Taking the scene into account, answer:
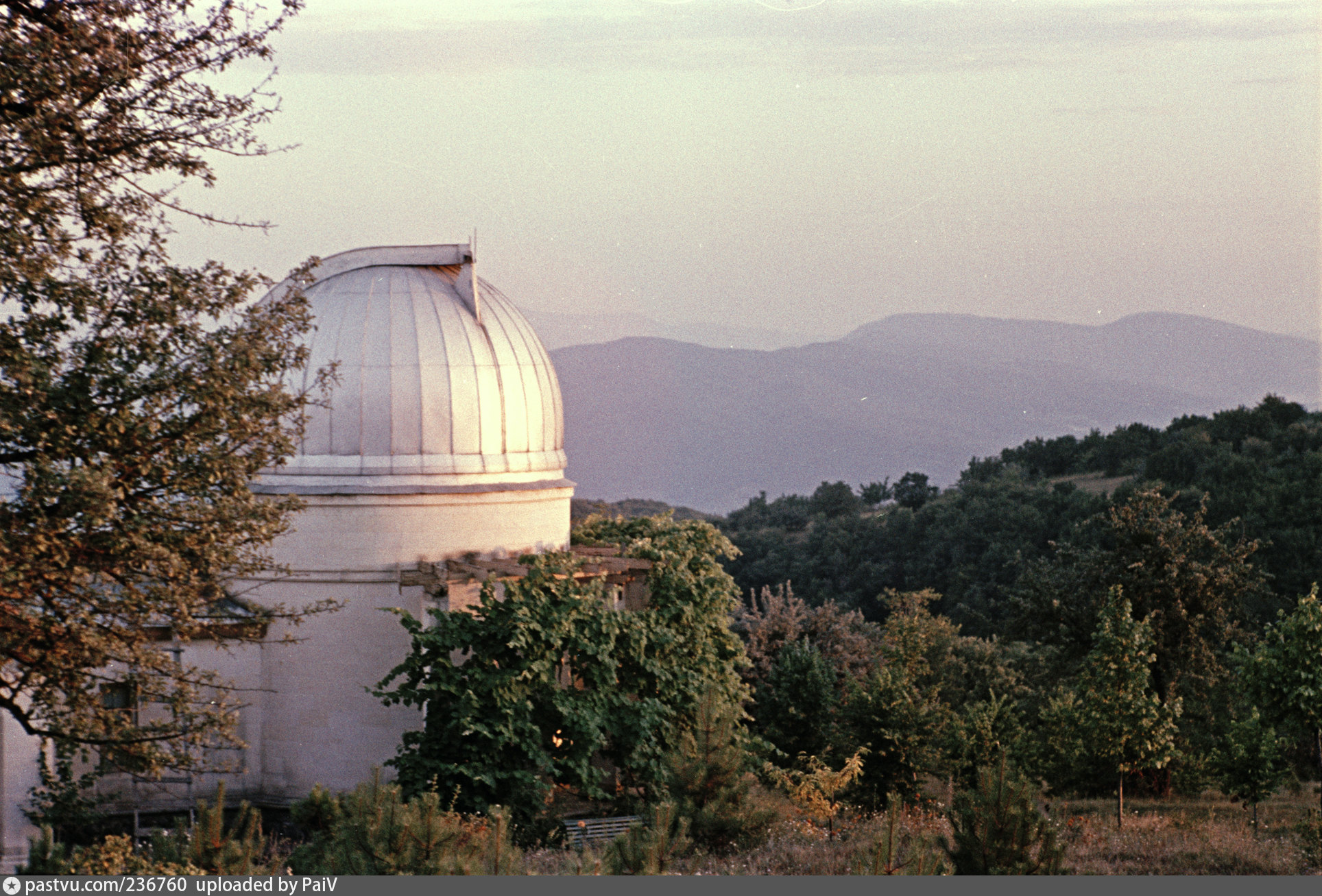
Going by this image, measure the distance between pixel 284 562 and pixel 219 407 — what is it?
932 cm

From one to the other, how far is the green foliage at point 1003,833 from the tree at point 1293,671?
9333mm

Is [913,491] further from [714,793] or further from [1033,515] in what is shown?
[714,793]

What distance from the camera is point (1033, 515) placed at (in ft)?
177

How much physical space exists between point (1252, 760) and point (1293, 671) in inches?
64.4

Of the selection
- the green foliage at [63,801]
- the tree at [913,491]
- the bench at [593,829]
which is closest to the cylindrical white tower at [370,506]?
the green foliage at [63,801]

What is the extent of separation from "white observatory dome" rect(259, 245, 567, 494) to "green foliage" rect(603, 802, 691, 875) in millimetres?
8674

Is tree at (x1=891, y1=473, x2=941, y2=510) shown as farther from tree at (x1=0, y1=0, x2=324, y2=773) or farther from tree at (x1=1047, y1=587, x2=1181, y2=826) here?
tree at (x1=0, y1=0, x2=324, y2=773)

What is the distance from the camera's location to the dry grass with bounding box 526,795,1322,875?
43.7ft

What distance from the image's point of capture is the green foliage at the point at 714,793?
14000 millimetres

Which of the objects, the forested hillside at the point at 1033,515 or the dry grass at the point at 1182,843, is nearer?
the dry grass at the point at 1182,843

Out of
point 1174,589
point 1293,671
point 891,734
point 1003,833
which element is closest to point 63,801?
point 1003,833

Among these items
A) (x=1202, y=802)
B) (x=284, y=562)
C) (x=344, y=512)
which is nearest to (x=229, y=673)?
(x=284, y=562)

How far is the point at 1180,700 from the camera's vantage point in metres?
20.3

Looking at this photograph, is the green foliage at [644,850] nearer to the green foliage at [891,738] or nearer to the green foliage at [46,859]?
the green foliage at [46,859]
